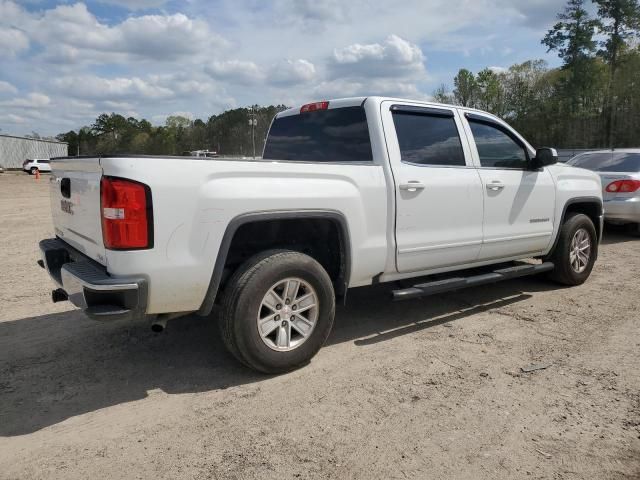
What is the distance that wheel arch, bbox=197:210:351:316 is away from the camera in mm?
3250

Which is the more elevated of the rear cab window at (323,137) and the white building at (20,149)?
the white building at (20,149)

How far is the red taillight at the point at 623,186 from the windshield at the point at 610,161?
1.64ft

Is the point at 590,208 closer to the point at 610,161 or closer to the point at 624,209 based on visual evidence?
the point at 624,209

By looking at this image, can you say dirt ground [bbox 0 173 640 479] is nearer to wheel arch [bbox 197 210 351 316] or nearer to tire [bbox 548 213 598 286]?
wheel arch [bbox 197 210 351 316]

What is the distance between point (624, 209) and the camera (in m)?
8.83

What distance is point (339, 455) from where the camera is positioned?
2660 mm

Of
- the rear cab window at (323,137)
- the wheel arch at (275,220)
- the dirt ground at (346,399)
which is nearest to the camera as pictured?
the dirt ground at (346,399)

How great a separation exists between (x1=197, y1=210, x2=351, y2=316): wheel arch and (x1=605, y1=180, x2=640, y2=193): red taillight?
7.20 metres

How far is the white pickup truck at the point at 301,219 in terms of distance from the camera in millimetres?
2994

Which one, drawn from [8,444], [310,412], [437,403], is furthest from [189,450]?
[437,403]

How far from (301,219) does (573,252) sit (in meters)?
3.81

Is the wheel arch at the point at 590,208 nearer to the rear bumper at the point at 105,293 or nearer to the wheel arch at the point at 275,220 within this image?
the wheel arch at the point at 275,220

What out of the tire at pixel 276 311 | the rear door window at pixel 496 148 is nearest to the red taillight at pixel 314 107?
the rear door window at pixel 496 148

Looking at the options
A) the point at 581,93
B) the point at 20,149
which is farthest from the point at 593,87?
the point at 20,149
